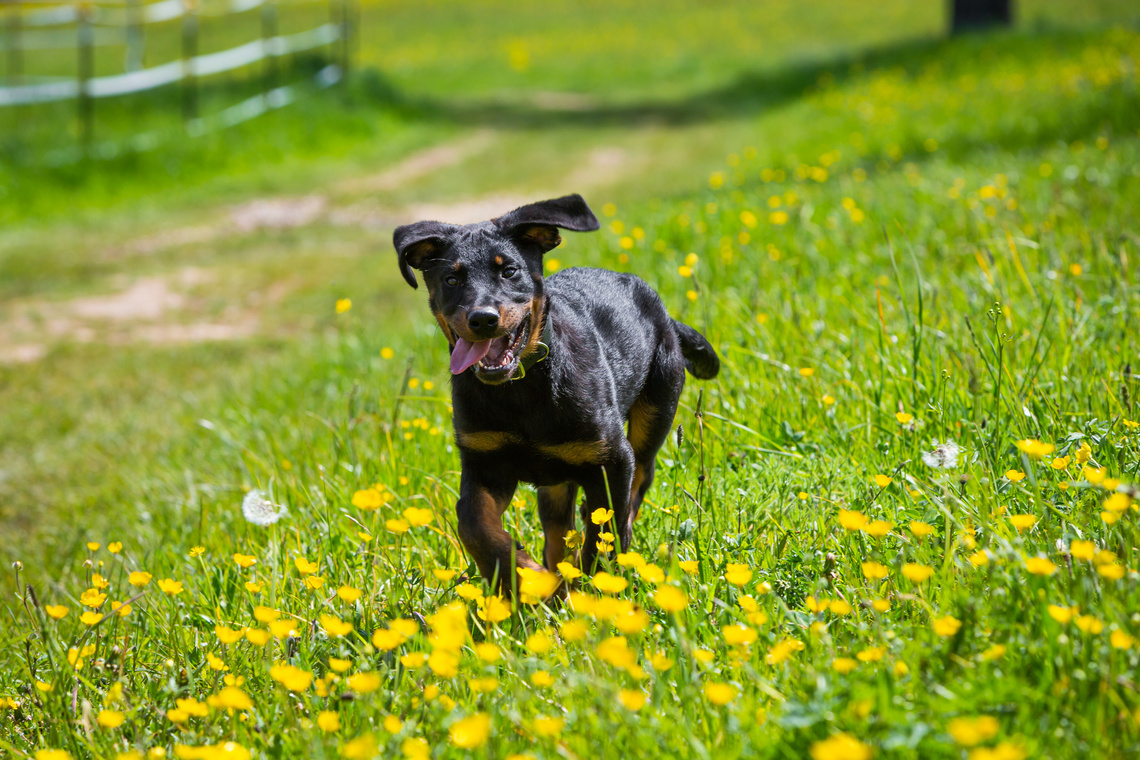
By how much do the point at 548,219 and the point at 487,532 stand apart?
934 millimetres

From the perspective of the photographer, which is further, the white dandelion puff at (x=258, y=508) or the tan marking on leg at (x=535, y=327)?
the white dandelion puff at (x=258, y=508)

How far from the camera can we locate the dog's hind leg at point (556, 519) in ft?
10.2

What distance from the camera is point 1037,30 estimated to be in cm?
1639

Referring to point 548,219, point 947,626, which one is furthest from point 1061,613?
point 548,219

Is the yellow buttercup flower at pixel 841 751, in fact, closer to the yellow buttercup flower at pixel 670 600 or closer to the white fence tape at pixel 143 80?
the yellow buttercup flower at pixel 670 600

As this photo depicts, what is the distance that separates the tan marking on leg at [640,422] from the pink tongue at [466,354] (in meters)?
0.86

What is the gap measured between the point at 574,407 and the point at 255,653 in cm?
107

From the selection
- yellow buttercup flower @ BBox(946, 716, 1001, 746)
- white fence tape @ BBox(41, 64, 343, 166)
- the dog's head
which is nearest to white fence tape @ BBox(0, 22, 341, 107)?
white fence tape @ BBox(41, 64, 343, 166)

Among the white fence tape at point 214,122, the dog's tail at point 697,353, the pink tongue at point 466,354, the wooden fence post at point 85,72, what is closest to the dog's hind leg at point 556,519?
the pink tongue at point 466,354

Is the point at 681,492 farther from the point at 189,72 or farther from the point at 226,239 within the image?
the point at 189,72

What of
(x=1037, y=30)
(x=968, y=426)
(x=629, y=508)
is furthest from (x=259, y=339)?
(x=1037, y=30)

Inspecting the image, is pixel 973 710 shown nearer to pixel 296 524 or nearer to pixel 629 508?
pixel 629 508

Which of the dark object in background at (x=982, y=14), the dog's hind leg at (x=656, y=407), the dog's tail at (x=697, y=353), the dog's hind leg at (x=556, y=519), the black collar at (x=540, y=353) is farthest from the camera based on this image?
the dark object in background at (x=982, y=14)

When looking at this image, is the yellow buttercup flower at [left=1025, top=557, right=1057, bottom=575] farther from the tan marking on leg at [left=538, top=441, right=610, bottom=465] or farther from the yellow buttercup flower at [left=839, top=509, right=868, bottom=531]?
the tan marking on leg at [left=538, top=441, right=610, bottom=465]
